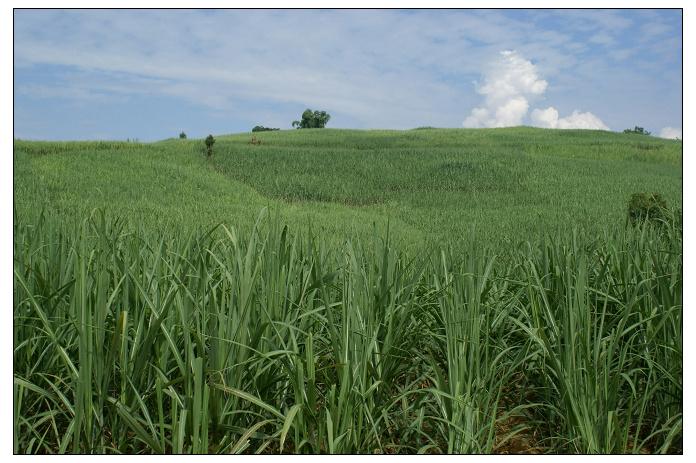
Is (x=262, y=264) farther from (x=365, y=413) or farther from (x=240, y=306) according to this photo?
(x=365, y=413)

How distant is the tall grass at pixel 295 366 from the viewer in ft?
6.43

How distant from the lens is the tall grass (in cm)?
196

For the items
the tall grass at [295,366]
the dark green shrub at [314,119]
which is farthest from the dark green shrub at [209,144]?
the dark green shrub at [314,119]

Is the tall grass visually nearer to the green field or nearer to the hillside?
the green field

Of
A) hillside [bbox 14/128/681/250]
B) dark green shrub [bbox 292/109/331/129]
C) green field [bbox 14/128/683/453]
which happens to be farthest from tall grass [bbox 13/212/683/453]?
dark green shrub [bbox 292/109/331/129]

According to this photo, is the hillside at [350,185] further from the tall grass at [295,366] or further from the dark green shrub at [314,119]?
the dark green shrub at [314,119]

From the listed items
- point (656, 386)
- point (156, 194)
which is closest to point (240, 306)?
point (656, 386)

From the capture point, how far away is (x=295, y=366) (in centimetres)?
207

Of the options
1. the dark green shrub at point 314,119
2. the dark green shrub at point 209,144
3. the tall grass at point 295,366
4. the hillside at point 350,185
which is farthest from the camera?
the dark green shrub at point 314,119

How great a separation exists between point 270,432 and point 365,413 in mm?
358

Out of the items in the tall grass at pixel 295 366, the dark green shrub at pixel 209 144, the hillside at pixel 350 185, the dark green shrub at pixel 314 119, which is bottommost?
the tall grass at pixel 295 366

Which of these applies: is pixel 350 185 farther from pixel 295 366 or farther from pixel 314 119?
pixel 314 119
